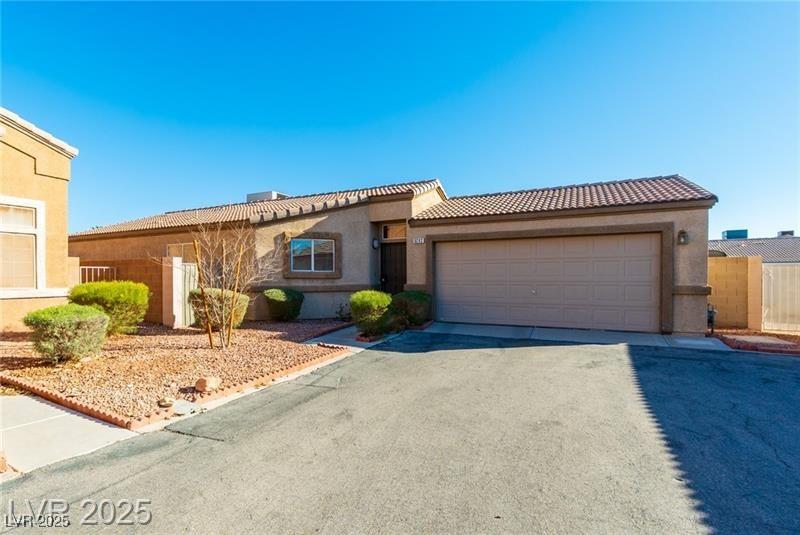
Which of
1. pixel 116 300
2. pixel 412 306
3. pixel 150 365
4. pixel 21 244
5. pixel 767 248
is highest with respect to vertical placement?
pixel 767 248

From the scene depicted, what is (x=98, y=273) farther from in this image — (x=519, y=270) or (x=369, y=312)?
(x=519, y=270)

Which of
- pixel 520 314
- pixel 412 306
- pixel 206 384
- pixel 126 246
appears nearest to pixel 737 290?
pixel 520 314

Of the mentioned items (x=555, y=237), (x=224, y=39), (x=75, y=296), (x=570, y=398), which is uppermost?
(x=224, y=39)

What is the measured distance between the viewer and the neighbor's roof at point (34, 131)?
10.1m

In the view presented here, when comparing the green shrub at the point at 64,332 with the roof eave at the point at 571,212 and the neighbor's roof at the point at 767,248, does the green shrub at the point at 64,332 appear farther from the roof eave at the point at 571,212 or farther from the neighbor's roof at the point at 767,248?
the neighbor's roof at the point at 767,248

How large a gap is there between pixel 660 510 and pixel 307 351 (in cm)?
703

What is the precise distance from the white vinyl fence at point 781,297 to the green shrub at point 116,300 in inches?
742

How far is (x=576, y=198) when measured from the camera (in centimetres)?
1275

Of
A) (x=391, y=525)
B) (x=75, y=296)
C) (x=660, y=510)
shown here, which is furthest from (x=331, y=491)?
(x=75, y=296)

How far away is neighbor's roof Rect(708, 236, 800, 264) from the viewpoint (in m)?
28.2

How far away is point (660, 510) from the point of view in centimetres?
307

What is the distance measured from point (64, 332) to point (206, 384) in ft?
11.1

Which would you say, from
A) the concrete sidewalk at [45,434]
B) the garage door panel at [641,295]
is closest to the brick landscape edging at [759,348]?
the garage door panel at [641,295]

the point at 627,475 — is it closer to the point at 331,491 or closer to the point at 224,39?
the point at 331,491
